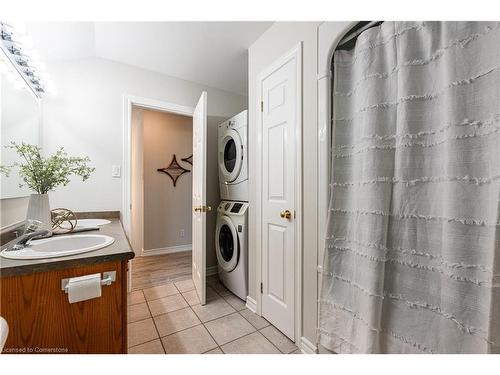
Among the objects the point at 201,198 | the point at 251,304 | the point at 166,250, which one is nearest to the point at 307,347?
the point at 251,304

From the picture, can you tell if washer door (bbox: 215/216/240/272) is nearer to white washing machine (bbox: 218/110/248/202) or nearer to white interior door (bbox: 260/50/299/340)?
white washing machine (bbox: 218/110/248/202)

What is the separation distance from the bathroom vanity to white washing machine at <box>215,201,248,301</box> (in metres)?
1.15

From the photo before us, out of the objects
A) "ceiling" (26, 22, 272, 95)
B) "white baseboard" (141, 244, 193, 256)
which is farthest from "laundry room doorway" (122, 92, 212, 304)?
"ceiling" (26, 22, 272, 95)

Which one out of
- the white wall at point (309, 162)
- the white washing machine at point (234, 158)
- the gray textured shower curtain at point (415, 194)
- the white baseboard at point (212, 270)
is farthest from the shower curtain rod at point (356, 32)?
the white baseboard at point (212, 270)

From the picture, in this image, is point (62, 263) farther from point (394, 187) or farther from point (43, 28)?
point (43, 28)

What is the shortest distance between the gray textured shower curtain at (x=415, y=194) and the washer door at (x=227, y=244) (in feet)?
3.38

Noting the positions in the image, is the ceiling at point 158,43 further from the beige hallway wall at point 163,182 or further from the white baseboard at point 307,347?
the white baseboard at point 307,347

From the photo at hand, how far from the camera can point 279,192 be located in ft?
5.10

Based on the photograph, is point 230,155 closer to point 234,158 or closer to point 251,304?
point 234,158

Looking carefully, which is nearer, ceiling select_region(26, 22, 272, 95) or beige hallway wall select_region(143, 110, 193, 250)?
ceiling select_region(26, 22, 272, 95)

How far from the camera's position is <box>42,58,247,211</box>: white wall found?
1.95 m

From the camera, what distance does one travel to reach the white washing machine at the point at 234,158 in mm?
2057

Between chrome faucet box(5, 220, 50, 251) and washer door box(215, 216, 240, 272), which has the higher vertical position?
chrome faucet box(5, 220, 50, 251)
